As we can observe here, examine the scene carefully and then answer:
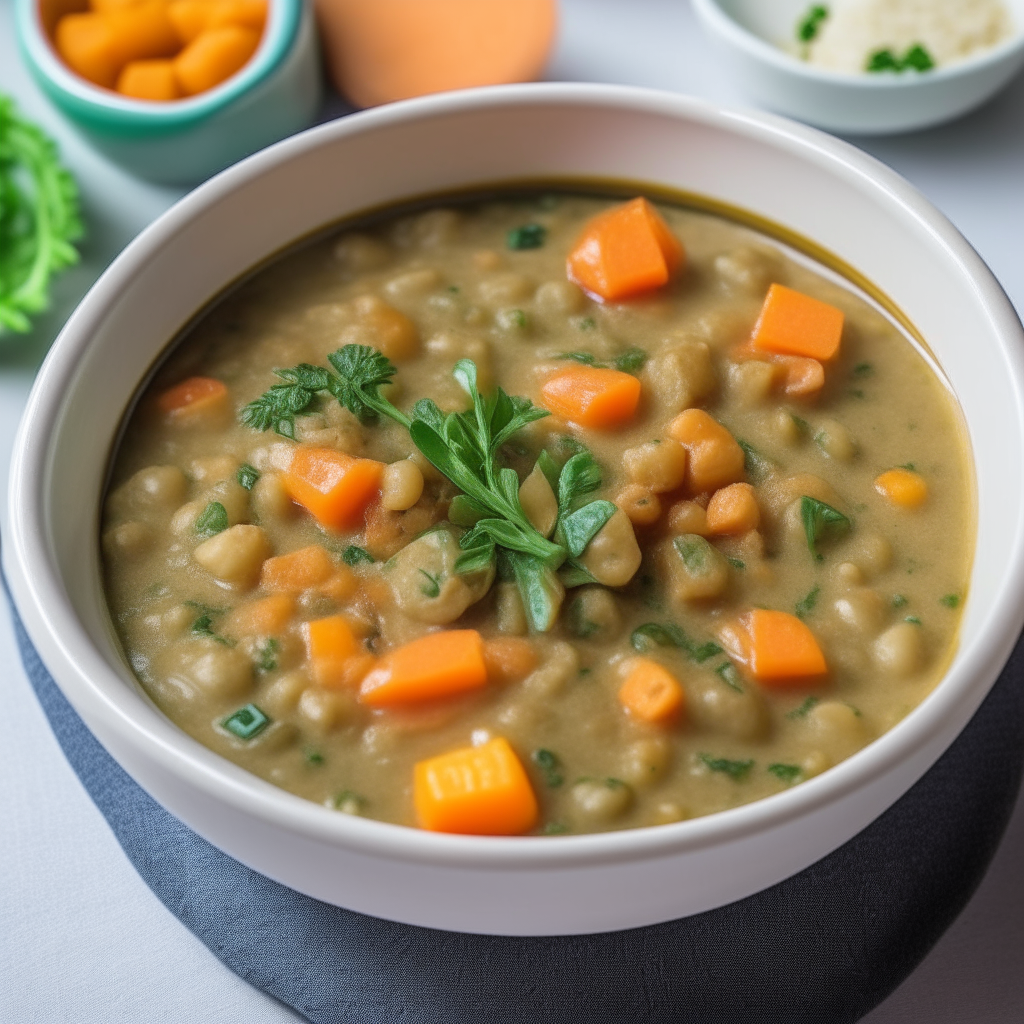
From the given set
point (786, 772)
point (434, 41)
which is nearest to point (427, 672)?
point (786, 772)

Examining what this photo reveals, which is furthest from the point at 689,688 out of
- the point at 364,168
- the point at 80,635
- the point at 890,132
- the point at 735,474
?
the point at 890,132

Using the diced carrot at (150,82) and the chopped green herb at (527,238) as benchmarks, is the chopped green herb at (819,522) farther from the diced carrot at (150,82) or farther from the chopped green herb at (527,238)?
the diced carrot at (150,82)

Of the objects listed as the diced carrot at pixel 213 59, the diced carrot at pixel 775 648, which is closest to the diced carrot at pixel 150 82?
the diced carrot at pixel 213 59

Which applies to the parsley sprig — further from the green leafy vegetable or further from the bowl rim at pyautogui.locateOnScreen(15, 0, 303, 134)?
the bowl rim at pyautogui.locateOnScreen(15, 0, 303, 134)

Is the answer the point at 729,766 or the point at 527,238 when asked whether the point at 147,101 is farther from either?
the point at 729,766

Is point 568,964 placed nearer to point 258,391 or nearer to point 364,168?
point 258,391
